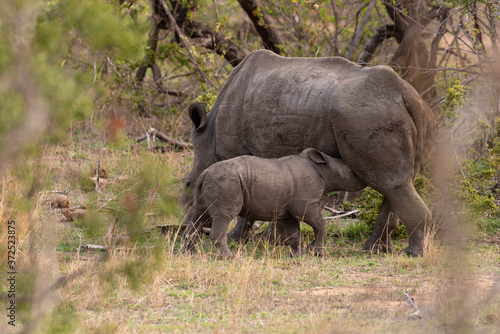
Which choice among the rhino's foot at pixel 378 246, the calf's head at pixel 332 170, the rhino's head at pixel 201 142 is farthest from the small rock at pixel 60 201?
the rhino's foot at pixel 378 246

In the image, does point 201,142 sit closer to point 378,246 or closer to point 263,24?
point 378,246

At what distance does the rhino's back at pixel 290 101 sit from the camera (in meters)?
6.63

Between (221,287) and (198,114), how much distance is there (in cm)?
312

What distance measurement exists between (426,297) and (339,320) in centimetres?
104

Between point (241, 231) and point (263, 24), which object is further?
point (263, 24)

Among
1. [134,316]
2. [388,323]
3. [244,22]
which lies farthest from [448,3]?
[244,22]

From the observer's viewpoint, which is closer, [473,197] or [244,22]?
[473,197]

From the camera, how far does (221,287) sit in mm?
5398

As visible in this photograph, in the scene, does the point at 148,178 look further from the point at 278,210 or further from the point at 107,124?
the point at 278,210

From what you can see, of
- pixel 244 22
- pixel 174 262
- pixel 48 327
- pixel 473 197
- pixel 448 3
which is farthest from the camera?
pixel 244 22

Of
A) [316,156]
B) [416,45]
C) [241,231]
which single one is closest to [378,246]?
[316,156]

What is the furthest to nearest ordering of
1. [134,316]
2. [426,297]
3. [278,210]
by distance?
[278,210], [426,297], [134,316]

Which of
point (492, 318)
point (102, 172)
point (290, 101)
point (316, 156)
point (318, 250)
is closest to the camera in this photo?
point (492, 318)

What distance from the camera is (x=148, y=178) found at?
3.52 metres
